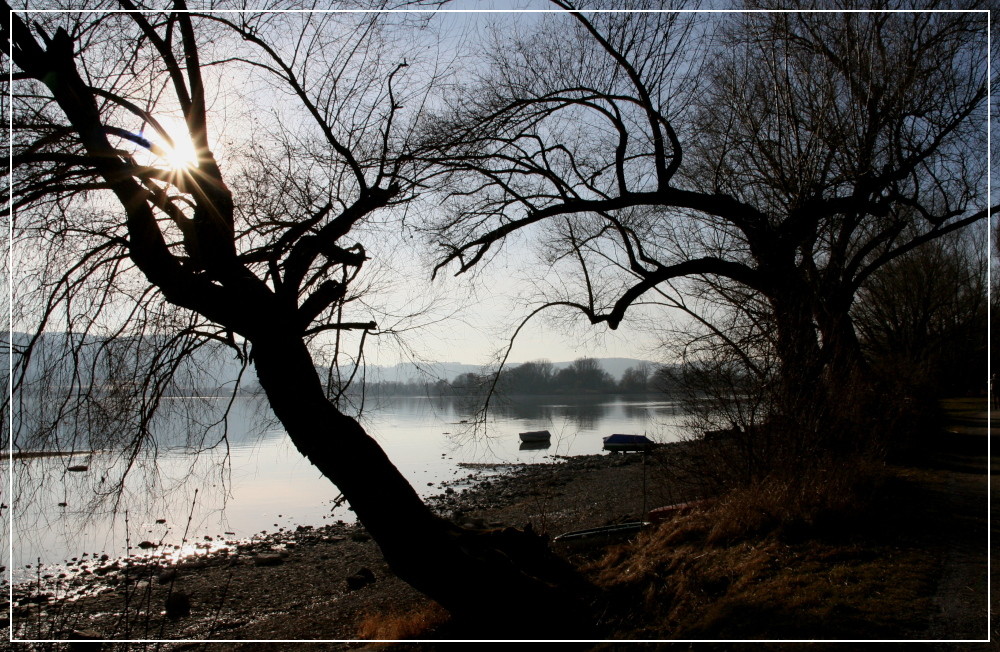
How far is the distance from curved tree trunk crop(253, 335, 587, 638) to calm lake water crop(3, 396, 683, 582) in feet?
3.24

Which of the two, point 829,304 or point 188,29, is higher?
point 188,29

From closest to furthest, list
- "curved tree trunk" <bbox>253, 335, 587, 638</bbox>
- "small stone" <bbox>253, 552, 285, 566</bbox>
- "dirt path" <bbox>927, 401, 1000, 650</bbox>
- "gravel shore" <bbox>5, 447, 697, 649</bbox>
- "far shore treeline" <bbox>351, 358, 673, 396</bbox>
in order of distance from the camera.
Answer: "dirt path" <bbox>927, 401, 1000, 650</bbox>
"curved tree trunk" <bbox>253, 335, 587, 638</bbox>
"far shore treeline" <bbox>351, 358, 673, 396</bbox>
"gravel shore" <bbox>5, 447, 697, 649</bbox>
"small stone" <bbox>253, 552, 285, 566</bbox>

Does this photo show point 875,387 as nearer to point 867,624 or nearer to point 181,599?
point 867,624

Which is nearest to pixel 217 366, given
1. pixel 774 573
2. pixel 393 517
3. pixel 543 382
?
pixel 393 517

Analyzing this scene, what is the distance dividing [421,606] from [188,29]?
5883 millimetres

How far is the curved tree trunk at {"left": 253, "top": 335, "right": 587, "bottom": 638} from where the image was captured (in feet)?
16.6

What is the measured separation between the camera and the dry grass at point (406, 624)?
19.6 feet

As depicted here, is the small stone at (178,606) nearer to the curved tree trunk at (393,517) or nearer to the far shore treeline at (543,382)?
the far shore treeline at (543,382)

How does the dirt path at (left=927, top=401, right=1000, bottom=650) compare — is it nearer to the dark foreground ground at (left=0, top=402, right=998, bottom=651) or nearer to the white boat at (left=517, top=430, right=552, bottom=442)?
the dark foreground ground at (left=0, top=402, right=998, bottom=651)

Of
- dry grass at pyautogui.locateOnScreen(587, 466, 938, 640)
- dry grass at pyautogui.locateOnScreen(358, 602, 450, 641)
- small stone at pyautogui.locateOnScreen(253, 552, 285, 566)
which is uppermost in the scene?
dry grass at pyautogui.locateOnScreen(587, 466, 938, 640)

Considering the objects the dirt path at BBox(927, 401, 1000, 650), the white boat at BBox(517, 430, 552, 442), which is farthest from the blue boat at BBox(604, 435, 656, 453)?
Result: the dirt path at BBox(927, 401, 1000, 650)

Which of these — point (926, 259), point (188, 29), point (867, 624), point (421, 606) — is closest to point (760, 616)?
point (867, 624)

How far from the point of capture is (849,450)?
8.02 metres

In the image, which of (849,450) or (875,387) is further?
(875,387)
